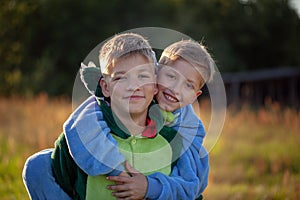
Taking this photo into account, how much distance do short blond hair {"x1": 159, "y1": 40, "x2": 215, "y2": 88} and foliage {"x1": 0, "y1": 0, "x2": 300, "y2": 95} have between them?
2818cm

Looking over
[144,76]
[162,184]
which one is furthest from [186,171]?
[144,76]

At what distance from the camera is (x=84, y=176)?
332 cm

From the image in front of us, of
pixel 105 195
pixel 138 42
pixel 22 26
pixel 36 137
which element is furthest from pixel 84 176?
pixel 22 26

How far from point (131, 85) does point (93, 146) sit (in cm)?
37

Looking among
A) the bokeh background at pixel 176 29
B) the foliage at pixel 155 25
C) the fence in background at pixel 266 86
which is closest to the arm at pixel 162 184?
the bokeh background at pixel 176 29

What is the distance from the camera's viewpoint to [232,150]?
1102cm

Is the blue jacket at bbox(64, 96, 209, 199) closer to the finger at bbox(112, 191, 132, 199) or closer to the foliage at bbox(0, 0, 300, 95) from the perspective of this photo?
the finger at bbox(112, 191, 132, 199)

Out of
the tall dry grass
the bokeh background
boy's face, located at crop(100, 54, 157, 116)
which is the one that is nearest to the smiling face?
boy's face, located at crop(100, 54, 157, 116)

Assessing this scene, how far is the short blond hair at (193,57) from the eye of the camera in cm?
337

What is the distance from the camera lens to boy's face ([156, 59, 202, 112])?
3369 millimetres

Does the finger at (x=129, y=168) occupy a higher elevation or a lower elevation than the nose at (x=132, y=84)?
lower

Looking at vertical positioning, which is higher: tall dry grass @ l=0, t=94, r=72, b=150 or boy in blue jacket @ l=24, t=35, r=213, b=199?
A: boy in blue jacket @ l=24, t=35, r=213, b=199

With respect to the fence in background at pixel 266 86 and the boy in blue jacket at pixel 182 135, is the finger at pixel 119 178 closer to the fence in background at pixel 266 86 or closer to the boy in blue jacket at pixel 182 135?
the boy in blue jacket at pixel 182 135

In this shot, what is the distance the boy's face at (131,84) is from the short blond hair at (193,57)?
0.19m
